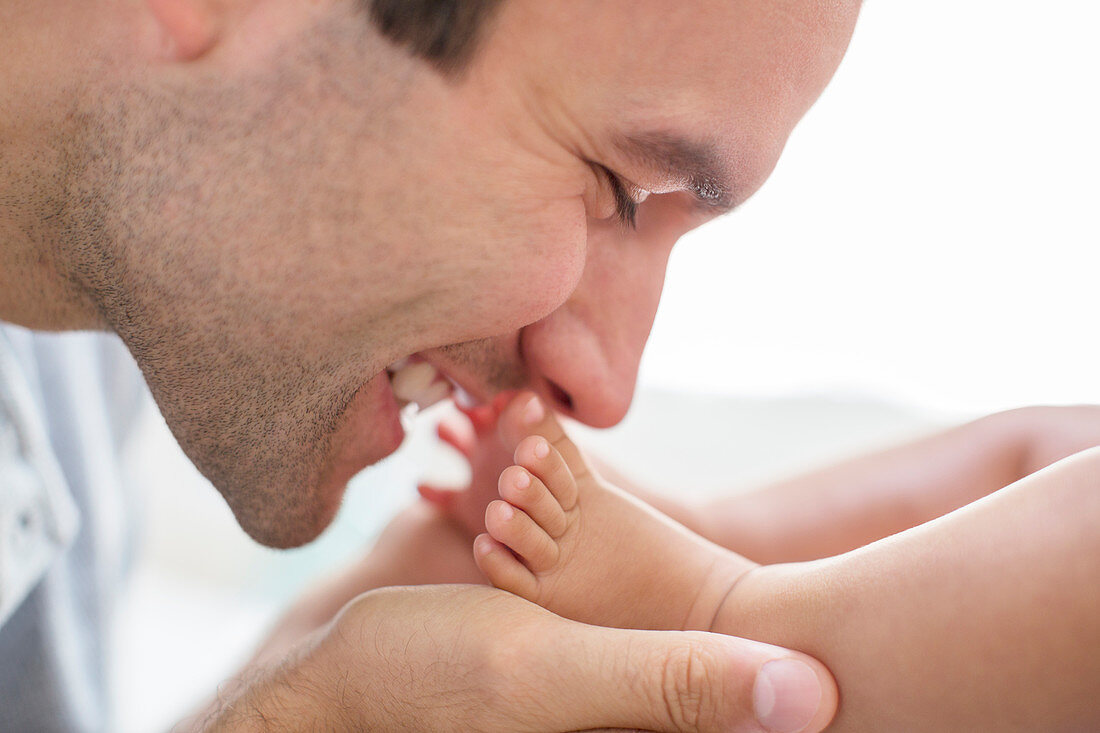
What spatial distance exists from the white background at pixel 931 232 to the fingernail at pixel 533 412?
878 millimetres

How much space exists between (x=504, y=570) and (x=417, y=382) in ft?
0.89

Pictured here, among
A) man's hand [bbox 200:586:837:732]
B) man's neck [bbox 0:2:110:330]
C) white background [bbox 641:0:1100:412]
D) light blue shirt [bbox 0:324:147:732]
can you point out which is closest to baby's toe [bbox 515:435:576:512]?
man's hand [bbox 200:586:837:732]

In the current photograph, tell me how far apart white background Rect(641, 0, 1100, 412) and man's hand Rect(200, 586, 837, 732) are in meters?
0.99

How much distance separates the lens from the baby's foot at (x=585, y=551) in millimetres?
876

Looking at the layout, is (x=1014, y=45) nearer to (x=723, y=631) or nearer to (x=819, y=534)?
(x=819, y=534)

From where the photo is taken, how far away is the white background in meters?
1.50

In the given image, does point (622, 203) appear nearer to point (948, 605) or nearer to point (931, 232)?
point (948, 605)

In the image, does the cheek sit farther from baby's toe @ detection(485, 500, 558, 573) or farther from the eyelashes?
baby's toe @ detection(485, 500, 558, 573)

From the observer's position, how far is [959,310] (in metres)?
1.61

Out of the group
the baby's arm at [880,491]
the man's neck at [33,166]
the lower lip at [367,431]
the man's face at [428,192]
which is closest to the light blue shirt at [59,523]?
the man's neck at [33,166]

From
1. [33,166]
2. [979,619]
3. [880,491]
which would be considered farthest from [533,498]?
[33,166]

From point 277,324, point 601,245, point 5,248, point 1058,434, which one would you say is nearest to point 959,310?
point 1058,434

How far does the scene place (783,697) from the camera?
26.9 inches

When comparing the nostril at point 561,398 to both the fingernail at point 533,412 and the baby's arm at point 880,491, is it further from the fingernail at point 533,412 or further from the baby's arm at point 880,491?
the baby's arm at point 880,491
